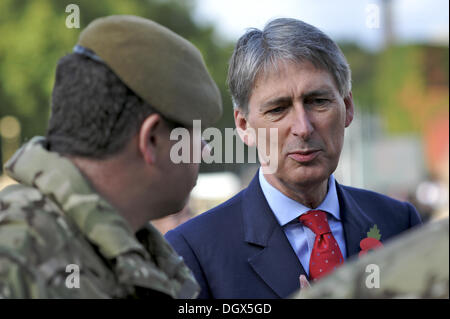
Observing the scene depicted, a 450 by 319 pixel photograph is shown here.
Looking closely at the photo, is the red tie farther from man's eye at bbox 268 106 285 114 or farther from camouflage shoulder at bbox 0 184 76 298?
camouflage shoulder at bbox 0 184 76 298

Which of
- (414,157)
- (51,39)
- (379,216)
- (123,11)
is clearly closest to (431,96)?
(414,157)

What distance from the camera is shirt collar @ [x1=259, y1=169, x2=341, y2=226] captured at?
288 cm

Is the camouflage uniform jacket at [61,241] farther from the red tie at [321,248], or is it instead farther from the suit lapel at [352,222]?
the suit lapel at [352,222]

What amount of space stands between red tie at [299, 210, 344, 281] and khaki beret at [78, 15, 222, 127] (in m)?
1.10

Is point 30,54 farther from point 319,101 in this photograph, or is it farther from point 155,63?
point 155,63

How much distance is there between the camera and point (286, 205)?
114 inches

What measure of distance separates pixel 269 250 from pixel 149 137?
112 cm

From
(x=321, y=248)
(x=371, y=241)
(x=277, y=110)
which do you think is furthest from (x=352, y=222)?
(x=277, y=110)

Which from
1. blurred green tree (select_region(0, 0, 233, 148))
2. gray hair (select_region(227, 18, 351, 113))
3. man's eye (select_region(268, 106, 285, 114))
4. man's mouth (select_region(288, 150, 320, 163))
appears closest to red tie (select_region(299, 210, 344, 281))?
man's mouth (select_region(288, 150, 320, 163))

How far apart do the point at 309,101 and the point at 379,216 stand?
711 millimetres

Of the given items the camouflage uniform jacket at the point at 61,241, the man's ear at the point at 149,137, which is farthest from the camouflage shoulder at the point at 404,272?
the man's ear at the point at 149,137

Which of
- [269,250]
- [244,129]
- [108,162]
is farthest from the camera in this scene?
[244,129]

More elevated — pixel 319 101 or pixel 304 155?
pixel 319 101
